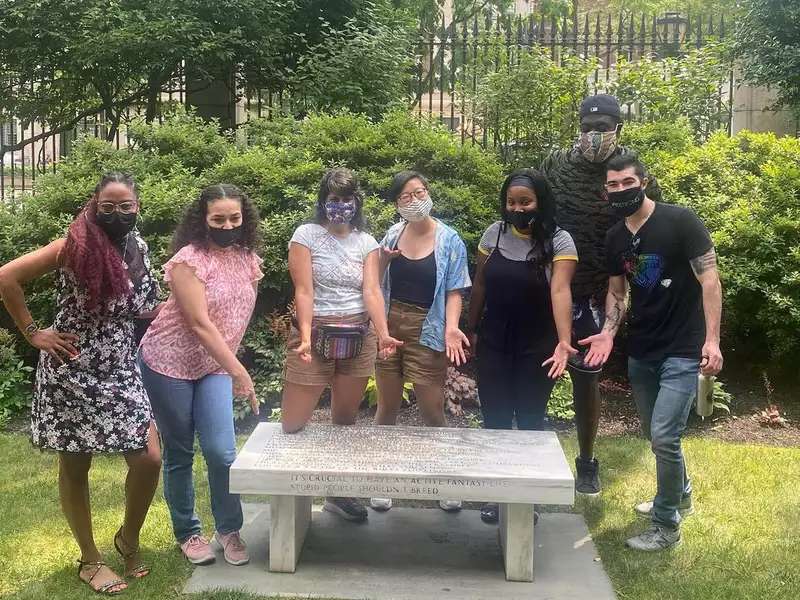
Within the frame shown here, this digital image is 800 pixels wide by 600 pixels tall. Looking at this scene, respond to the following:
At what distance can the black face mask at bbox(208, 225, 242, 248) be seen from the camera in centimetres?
370

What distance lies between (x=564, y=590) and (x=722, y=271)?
3.73 metres

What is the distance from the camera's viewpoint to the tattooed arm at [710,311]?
3777 mm

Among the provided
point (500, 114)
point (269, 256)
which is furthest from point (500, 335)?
point (500, 114)

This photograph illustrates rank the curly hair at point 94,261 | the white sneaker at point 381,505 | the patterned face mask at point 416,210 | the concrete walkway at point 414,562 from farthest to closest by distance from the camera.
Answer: the white sneaker at point 381,505 → the patterned face mask at point 416,210 → the concrete walkway at point 414,562 → the curly hair at point 94,261

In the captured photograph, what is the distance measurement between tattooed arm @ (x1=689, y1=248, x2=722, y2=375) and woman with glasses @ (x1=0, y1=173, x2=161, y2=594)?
254 cm

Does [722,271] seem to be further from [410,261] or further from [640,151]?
[410,261]

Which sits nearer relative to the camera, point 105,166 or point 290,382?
Result: point 290,382

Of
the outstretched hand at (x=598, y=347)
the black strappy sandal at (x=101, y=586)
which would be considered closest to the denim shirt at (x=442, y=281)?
the outstretched hand at (x=598, y=347)

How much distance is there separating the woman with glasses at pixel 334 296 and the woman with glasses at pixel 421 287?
0.62ft

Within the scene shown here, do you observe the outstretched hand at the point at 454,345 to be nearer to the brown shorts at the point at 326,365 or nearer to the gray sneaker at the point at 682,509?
the brown shorts at the point at 326,365

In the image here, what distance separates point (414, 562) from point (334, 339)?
1.16 m

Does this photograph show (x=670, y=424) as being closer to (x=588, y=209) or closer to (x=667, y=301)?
(x=667, y=301)

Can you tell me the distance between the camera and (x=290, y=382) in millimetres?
4078

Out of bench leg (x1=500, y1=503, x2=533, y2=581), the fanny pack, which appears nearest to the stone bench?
bench leg (x1=500, y1=503, x2=533, y2=581)
